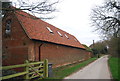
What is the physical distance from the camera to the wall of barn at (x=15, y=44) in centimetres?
1183

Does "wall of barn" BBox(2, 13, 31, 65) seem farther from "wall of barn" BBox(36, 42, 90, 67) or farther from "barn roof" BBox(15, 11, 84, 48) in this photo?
"wall of barn" BBox(36, 42, 90, 67)

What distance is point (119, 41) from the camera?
1781 cm

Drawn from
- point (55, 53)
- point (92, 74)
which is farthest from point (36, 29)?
point (92, 74)

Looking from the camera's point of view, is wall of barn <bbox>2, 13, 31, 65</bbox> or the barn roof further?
the barn roof

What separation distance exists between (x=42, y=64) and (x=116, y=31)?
9.43m

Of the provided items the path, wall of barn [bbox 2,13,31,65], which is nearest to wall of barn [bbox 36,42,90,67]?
wall of barn [bbox 2,13,31,65]

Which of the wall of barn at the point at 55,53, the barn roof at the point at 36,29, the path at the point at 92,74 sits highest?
the barn roof at the point at 36,29

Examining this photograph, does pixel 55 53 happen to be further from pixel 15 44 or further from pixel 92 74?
pixel 92 74

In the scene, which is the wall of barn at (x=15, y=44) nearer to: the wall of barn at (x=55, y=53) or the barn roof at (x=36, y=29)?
the barn roof at (x=36, y=29)

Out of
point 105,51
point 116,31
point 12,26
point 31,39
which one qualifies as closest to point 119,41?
point 116,31

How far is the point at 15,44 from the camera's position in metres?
12.4

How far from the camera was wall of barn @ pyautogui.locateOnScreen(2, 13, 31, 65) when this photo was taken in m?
11.8

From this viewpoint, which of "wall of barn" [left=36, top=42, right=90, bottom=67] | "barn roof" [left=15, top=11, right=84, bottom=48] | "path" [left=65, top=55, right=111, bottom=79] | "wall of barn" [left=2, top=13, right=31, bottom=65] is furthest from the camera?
"wall of barn" [left=36, top=42, right=90, bottom=67]

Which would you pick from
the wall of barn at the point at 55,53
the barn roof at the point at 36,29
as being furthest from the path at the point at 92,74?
the barn roof at the point at 36,29
